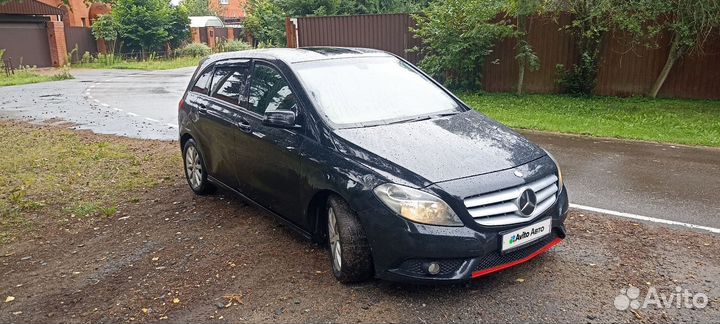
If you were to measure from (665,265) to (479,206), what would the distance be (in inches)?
66.8

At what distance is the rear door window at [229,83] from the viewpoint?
542 centimetres

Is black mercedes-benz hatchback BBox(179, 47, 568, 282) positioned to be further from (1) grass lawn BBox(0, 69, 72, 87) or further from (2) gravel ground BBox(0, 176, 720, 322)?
(1) grass lawn BBox(0, 69, 72, 87)

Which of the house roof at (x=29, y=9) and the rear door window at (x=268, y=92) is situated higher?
the house roof at (x=29, y=9)

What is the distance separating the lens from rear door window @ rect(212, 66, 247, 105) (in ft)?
17.8

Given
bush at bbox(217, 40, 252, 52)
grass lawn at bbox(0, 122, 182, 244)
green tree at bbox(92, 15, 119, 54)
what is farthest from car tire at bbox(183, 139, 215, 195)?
green tree at bbox(92, 15, 119, 54)

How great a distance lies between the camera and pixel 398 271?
3701 millimetres

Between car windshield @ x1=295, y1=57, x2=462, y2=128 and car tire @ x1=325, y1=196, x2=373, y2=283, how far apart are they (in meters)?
0.72

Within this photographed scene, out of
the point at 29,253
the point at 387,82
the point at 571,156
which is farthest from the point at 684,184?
the point at 29,253

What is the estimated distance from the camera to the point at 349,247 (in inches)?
152

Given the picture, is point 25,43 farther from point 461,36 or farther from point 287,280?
point 287,280

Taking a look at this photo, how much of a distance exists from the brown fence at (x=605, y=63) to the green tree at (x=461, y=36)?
58 centimetres

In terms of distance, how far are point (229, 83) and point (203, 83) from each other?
729mm

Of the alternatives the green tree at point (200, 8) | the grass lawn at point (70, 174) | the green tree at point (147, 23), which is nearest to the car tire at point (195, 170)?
the grass lawn at point (70, 174)

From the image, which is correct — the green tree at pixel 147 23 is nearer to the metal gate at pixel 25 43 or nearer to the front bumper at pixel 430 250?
the metal gate at pixel 25 43
